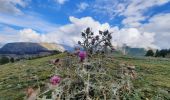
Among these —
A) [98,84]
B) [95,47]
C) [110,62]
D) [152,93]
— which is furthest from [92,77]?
[110,62]

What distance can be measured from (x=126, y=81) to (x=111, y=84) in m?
1.27

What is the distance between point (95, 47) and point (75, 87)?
12.2ft

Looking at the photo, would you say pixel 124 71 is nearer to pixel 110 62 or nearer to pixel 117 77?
pixel 117 77

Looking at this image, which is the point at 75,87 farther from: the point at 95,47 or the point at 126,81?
the point at 95,47

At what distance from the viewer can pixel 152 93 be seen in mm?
13156

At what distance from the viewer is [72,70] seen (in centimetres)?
1077

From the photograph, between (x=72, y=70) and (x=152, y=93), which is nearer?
(x=72, y=70)

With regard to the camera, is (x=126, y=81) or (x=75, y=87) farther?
(x=126, y=81)


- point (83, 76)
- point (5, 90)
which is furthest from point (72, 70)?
point (5, 90)

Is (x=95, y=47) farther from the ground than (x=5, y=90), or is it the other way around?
(x=95, y=47)

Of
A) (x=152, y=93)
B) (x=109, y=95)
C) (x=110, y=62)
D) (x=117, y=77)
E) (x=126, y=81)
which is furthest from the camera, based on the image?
(x=110, y=62)

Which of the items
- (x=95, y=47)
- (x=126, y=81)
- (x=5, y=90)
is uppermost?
(x=95, y=47)

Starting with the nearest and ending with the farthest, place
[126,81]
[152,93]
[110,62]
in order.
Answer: [126,81], [152,93], [110,62]

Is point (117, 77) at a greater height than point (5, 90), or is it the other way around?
point (117, 77)
